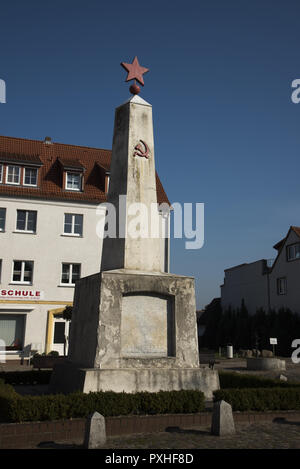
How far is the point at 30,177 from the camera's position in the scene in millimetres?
33625

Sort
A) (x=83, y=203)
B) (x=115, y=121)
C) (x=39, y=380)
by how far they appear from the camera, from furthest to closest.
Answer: (x=83, y=203) → (x=39, y=380) → (x=115, y=121)

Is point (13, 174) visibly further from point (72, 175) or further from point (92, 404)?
point (92, 404)

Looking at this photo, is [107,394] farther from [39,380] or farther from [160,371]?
[39,380]

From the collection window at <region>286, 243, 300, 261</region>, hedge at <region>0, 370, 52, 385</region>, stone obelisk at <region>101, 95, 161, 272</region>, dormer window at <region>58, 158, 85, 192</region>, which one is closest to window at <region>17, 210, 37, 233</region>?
dormer window at <region>58, 158, 85, 192</region>

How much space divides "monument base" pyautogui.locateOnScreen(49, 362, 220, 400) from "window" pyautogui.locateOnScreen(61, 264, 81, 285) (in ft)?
67.7

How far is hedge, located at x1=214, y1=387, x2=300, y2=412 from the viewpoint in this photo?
10.2 m

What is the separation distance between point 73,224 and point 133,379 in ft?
77.8

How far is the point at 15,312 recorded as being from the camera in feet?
103

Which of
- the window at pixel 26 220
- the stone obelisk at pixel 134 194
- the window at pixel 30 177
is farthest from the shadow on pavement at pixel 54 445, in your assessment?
the window at pixel 30 177


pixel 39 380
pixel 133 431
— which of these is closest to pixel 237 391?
pixel 133 431

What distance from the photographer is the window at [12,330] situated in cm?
3127

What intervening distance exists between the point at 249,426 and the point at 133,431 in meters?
2.49

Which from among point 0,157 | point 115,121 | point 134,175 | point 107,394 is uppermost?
point 0,157
